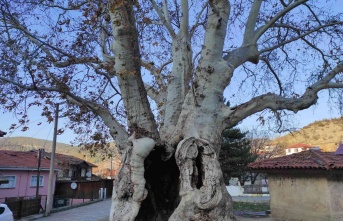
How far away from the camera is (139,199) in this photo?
4473 millimetres

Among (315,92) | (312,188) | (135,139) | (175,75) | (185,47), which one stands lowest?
(312,188)

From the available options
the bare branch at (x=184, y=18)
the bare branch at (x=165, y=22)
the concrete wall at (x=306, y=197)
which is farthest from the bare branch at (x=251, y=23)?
the concrete wall at (x=306, y=197)

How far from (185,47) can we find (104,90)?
2.96 meters

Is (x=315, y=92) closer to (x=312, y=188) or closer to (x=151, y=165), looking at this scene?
(x=151, y=165)

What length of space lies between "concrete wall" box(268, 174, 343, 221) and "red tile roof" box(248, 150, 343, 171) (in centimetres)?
47

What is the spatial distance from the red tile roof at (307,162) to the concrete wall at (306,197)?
47 cm

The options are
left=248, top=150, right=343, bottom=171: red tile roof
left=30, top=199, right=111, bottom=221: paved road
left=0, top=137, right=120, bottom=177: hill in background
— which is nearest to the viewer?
left=0, top=137, right=120, bottom=177: hill in background

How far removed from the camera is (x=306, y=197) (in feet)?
40.4

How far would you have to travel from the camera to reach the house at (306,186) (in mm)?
11500

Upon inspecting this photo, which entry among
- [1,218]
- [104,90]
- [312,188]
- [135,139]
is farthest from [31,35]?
[312,188]

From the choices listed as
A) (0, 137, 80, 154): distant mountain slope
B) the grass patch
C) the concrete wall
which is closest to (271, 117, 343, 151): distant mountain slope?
(0, 137, 80, 154): distant mountain slope

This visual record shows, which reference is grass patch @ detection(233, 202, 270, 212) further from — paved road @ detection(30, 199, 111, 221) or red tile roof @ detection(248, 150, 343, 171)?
paved road @ detection(30, 199, 111, 221)

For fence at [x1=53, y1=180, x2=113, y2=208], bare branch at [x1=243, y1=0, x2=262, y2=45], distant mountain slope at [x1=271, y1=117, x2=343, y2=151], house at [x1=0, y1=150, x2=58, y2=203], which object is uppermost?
distant mountain slope at [x1=271, y1=117, x2=343, y2=151]

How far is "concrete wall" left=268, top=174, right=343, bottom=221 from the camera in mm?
11469
